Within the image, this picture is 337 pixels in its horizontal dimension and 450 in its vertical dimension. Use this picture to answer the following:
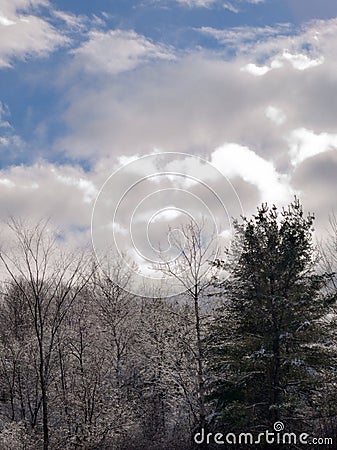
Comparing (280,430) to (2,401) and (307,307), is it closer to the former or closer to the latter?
(307,307)

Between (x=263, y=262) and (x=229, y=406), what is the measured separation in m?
4.16

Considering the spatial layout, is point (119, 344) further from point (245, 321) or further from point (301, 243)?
point (301, 243)

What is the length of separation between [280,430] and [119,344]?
1448 centimetres

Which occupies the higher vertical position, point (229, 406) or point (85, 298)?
point (85, 298)

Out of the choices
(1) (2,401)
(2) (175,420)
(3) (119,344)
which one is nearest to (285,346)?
(2) (175,420)

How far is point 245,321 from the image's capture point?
14555 mm

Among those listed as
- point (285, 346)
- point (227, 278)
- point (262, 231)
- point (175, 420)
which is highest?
point (262, 231)

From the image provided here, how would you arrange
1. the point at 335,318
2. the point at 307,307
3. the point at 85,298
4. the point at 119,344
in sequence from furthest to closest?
the point at 85,298
the point at 119,344
the point at 335,318
the point at 307,307

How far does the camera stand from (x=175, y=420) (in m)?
20.4

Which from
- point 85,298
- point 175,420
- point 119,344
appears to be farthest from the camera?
point 85,298

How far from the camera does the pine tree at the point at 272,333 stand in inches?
512

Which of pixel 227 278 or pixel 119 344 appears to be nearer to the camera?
pixel 227 278

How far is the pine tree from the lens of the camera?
13.0 meters

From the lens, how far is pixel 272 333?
531 inches
